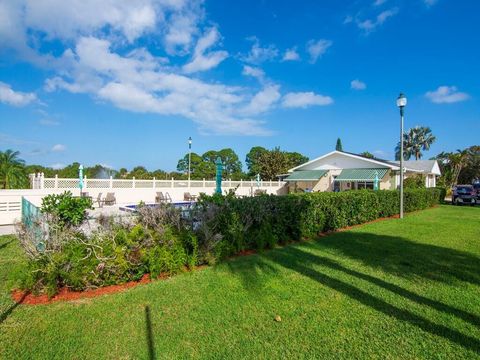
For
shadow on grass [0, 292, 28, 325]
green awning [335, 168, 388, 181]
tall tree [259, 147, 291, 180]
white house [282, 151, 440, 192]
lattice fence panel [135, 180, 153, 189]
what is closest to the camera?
shadow on grass [0, 292, 28, 325]

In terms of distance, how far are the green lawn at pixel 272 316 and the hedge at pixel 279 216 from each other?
88cm

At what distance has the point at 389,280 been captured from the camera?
5.55m

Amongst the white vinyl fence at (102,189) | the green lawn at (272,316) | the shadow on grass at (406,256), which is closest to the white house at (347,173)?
the white vinyl fence at (102,189)

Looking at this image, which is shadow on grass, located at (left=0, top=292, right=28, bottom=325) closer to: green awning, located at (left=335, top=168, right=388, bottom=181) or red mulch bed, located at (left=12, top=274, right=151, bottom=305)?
red mulch bed, located at (left=12, top=274, right=151, bottom=305)

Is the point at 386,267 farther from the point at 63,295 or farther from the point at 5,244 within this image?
the point at 5,244

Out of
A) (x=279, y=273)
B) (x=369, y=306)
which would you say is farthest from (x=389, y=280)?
(x=279, y=273)

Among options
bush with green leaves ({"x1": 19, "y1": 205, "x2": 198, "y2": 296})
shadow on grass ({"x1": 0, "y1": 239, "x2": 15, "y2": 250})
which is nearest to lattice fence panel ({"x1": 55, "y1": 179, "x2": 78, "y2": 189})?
shadow on grass ({"x1": 0, "y1": 239, "x2": 15, "y2": 250})

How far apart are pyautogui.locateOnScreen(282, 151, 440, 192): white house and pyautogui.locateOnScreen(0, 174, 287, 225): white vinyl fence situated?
253 inches

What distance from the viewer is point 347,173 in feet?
93.3

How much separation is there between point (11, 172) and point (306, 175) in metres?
25.6

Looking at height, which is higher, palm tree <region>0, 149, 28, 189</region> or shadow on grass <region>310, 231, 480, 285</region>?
palm tree <region>0, 149, 28, 189</region>

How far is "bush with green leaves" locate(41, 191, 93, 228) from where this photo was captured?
536 cm

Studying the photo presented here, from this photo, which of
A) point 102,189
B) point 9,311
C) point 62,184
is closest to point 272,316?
point 9,311

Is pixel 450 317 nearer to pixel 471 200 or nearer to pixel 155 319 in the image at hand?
pixel 155 319
